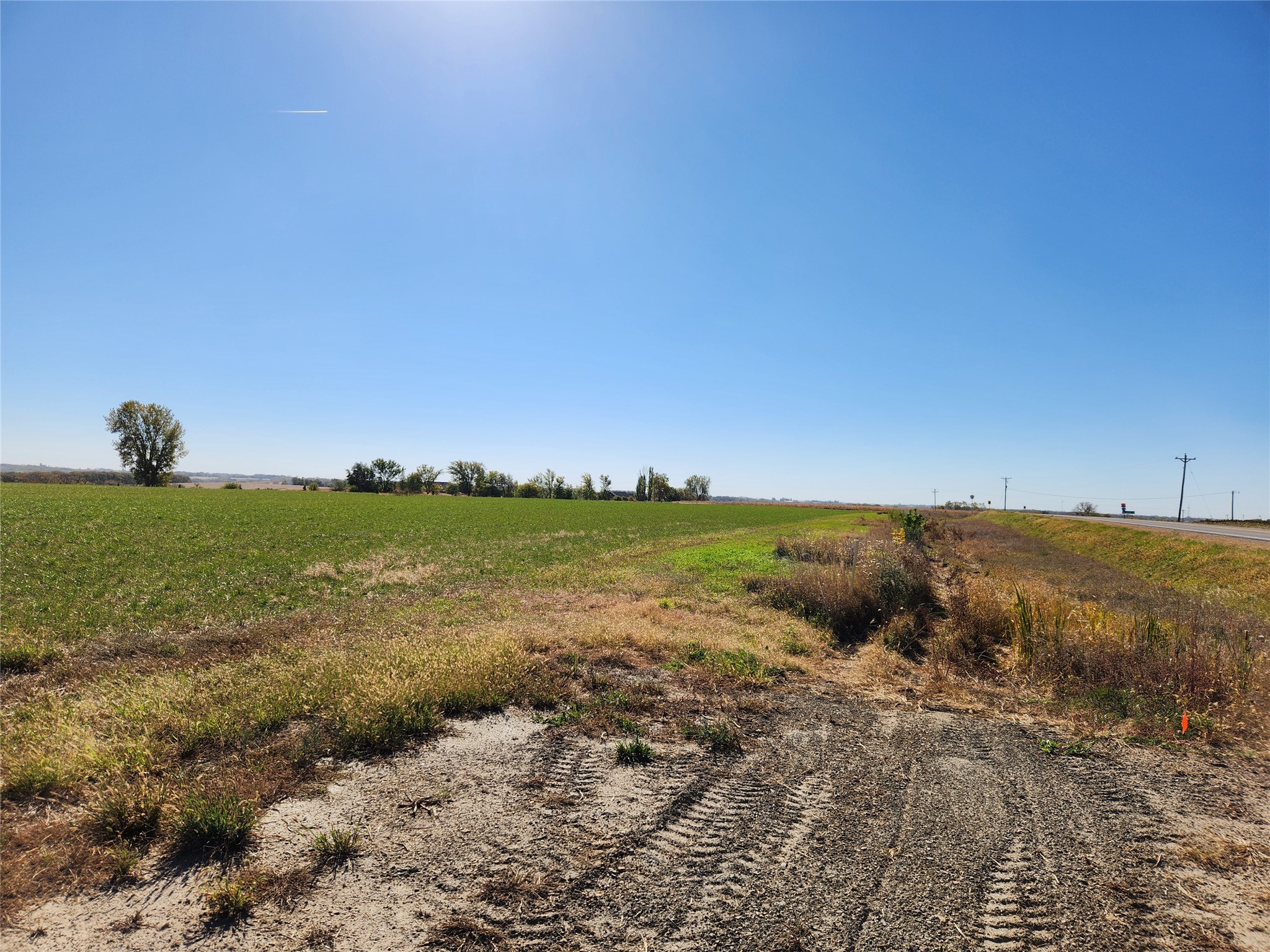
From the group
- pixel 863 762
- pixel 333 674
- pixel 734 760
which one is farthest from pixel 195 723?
pixel 863 762

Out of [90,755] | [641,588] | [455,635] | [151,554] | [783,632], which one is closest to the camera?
[90,755]

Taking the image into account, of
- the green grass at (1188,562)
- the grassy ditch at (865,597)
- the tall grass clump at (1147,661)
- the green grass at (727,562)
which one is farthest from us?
the green grass at (727,562)

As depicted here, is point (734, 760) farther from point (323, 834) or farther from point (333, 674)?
point (333, 674)

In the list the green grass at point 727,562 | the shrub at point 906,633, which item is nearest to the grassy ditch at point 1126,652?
the shrub at point 906,633

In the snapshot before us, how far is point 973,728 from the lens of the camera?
276 inches

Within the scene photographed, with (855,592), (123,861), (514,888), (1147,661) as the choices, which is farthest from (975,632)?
(123,861)

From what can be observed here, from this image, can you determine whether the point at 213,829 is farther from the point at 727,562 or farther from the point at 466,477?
the point at 466,477

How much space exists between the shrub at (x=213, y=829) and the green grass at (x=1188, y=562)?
64.4ft

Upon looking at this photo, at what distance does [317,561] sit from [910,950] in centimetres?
2123

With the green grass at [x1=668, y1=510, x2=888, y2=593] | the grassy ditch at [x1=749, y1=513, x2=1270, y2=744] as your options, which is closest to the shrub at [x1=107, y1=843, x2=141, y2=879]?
the grassy ditch at [x1=749, y1=513, x2=1270, y2=744]

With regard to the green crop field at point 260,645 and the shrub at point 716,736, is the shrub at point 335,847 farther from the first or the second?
the shrub at point 716,736

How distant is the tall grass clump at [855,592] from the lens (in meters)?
12.6

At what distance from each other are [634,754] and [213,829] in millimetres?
3642

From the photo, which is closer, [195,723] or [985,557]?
[195,723]
